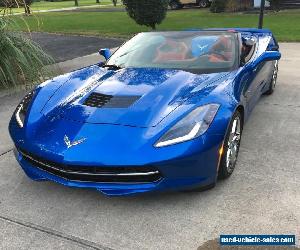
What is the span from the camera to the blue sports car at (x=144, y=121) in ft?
10.3

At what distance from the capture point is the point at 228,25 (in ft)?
51.8

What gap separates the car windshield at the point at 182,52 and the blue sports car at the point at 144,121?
0.04 feet

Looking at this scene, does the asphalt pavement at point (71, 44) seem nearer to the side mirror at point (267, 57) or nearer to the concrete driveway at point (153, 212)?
the side mirror at point (267, 57)

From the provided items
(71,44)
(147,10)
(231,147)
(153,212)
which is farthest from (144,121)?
(147,10)

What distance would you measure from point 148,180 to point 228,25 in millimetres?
13606

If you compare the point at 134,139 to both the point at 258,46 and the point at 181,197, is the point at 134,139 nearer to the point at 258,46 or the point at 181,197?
Result: the point at 181,197

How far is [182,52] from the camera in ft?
15.3

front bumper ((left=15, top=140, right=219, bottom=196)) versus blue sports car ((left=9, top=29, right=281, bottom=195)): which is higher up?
blue sports car ((left=9, top=29, right=281, bottom=195))

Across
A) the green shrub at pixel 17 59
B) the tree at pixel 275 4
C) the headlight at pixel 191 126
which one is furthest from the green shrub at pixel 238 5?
the headlight at pixel 191 126

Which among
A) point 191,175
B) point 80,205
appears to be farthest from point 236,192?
point 80,205

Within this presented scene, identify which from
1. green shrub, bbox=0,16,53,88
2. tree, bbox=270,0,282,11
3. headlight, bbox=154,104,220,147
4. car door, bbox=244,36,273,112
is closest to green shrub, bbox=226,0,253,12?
tree, bbox=270,0,282,11

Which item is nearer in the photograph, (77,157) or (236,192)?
(77,157)

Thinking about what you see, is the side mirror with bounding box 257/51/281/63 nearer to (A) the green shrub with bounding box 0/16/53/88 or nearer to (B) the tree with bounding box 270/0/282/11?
(A) the green shrub with bounding box 0/16/53/88

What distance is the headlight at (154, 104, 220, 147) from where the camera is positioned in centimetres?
319
